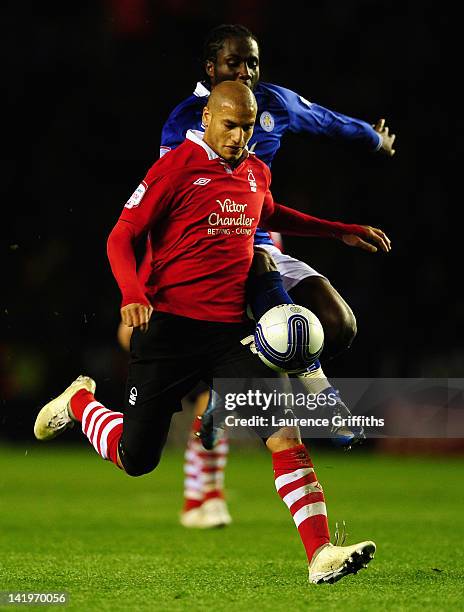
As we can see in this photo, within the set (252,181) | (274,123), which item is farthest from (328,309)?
(274,123)

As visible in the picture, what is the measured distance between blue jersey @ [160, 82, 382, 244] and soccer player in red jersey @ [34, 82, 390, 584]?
2.82ft

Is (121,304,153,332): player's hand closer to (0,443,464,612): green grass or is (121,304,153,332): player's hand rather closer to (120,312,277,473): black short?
(120,312,277,473): black short

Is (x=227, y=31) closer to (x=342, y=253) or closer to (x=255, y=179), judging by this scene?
(x=255, y=179)

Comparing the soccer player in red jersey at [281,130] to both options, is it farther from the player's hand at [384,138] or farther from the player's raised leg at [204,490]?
the player's raised leg at [204,490]

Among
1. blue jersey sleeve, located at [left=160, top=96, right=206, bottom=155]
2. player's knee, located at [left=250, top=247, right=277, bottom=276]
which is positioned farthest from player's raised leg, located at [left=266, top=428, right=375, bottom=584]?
blue jersey sleeve, located at [left=160, top=96, right=206, bottom=155]

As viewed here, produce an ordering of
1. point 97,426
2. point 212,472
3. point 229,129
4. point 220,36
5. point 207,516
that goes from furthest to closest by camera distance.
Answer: point 212,472 → point 207,516 → point 220,36 → point 97,426 → point 229,129

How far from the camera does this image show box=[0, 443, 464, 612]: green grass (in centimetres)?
441

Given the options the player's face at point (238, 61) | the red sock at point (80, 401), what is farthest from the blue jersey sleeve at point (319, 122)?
the red sock at point (80, 401)

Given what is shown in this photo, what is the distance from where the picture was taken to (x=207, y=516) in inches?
303

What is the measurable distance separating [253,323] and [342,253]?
10.7 m

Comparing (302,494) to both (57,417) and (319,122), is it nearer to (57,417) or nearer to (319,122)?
(57,417)

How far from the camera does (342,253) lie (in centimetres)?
1569

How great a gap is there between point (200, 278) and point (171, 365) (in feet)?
1.27

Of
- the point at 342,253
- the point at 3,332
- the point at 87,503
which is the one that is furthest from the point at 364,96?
the point at 87,503
